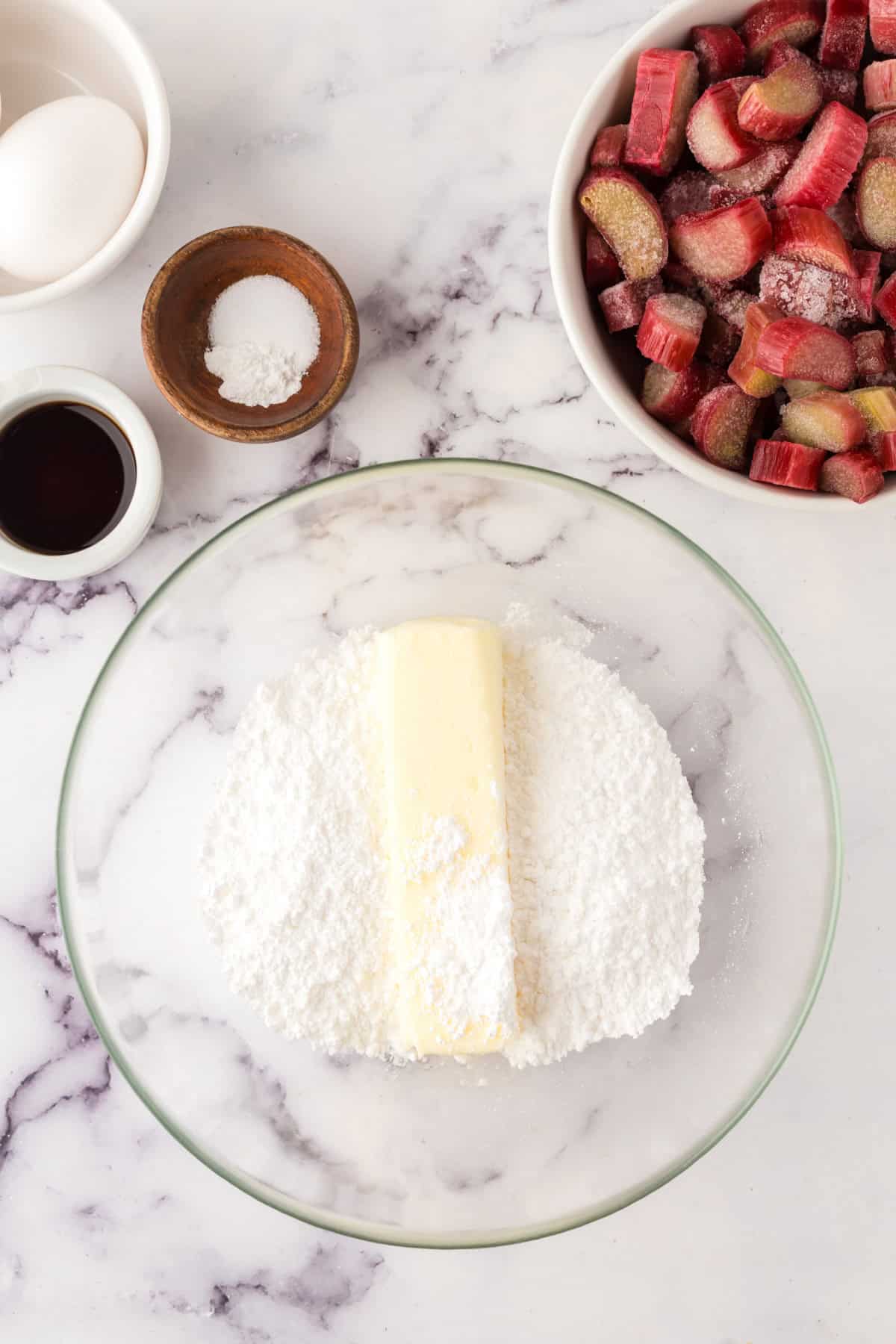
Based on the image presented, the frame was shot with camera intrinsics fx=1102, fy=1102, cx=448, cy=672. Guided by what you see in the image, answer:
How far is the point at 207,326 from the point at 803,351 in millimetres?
576

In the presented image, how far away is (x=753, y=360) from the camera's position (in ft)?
3.02

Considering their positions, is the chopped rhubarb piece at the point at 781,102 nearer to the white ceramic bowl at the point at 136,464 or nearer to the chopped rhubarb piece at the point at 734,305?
the chopped rhubarb piece at the point at 734,305

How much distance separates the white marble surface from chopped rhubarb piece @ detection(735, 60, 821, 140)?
0.88ft

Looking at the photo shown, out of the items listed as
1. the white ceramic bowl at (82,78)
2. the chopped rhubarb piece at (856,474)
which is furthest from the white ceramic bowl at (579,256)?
the white ceramic bowl at (82,78)

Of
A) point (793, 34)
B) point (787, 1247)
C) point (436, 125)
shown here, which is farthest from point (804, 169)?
point (787, 1247)

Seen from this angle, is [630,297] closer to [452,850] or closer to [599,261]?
[599,261]

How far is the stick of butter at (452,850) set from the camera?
0.92 metres

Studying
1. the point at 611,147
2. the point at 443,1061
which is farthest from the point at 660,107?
the point at 443,1061

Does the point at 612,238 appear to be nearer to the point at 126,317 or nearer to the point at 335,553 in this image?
the point at 335,553

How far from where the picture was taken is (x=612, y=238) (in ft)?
3.13

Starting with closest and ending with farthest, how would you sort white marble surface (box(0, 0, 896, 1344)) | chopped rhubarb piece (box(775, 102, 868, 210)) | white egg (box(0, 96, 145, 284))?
chopped rhubarb piece (box(775, 102, 868, 210)), white egg (box(0, 96, 145, 284)), white marble surface (box(0, 0, 896, 1344))

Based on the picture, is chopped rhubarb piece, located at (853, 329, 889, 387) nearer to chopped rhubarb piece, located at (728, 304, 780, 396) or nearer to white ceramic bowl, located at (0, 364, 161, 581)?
chopped rhubarb piece, located at (728, 304, 780, 396)

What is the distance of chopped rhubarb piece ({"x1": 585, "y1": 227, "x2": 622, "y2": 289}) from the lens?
3.18ft

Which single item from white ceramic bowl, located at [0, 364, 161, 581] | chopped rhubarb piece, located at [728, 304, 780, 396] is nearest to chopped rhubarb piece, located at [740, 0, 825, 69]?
chopped rhubarb piece, located at [728, 304, 780, 396]
